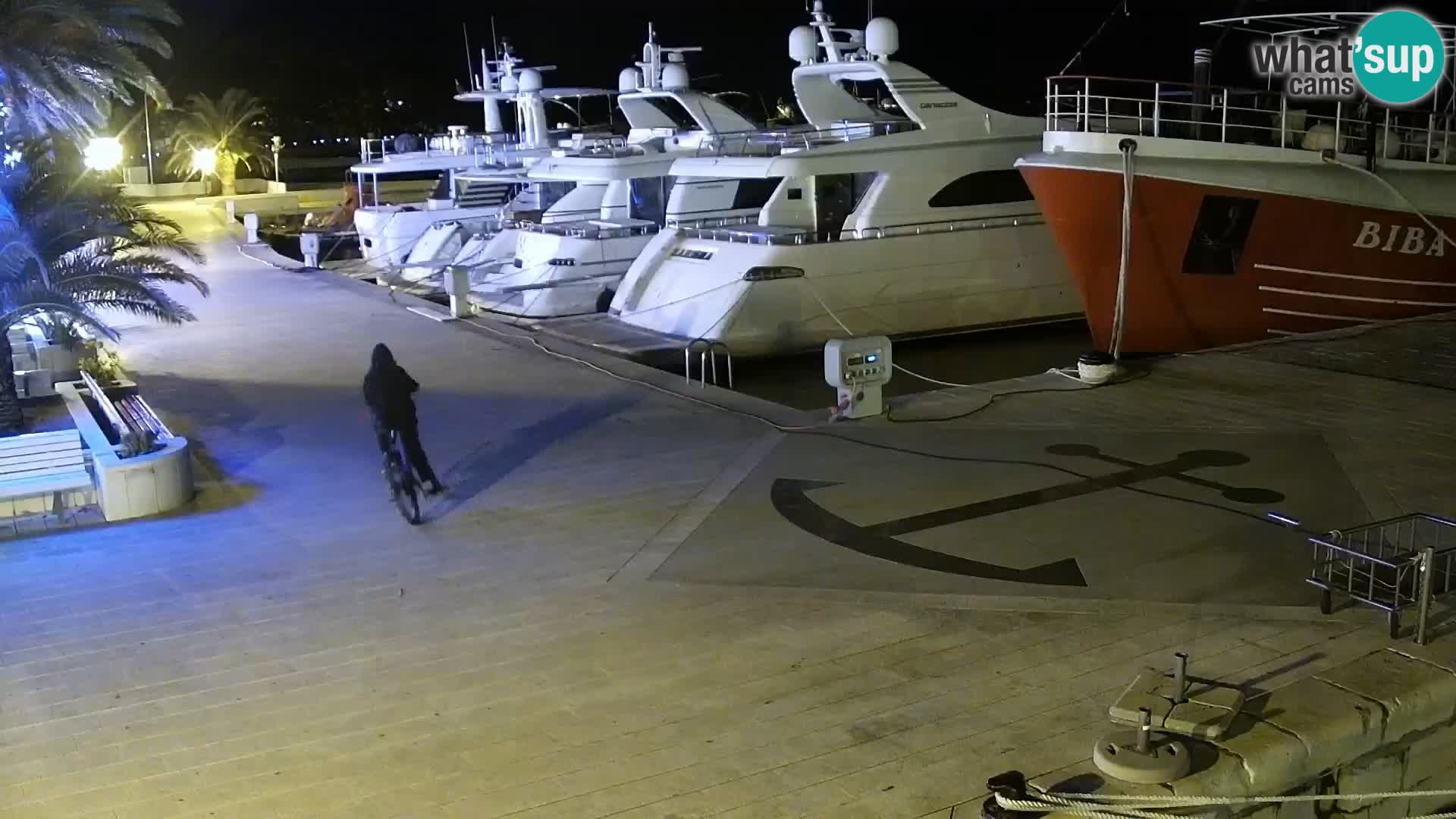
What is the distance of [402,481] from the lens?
941 cm

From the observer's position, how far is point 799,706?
6.05 m

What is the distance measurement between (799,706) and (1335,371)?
970cm

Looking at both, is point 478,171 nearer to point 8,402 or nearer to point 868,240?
point 868,240

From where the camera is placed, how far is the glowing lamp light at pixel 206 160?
53.6 metres

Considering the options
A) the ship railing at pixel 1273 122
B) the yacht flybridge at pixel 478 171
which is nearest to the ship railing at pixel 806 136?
the ship railing at pixel 1273 122

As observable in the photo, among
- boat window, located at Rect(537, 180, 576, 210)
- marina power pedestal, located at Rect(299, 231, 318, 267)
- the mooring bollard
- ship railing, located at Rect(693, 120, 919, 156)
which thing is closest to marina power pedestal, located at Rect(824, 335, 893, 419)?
the mooring bollard

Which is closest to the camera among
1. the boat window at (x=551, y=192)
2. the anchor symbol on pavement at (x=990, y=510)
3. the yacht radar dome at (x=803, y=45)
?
the anchor symbol on pavement at (x=990, y=510)

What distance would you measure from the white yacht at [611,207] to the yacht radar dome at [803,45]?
2.79 meters

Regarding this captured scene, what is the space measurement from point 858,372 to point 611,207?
51.4ft

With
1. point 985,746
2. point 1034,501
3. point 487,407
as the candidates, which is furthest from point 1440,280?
point 985,746

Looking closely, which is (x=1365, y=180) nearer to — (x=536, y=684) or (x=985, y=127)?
(x=985, y=127)

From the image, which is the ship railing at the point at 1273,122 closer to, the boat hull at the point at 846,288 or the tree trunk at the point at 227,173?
the boat hull at the point at 846,288

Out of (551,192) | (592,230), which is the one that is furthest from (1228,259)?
(551,192)

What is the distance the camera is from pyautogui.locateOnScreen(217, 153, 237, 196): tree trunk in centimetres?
5294
